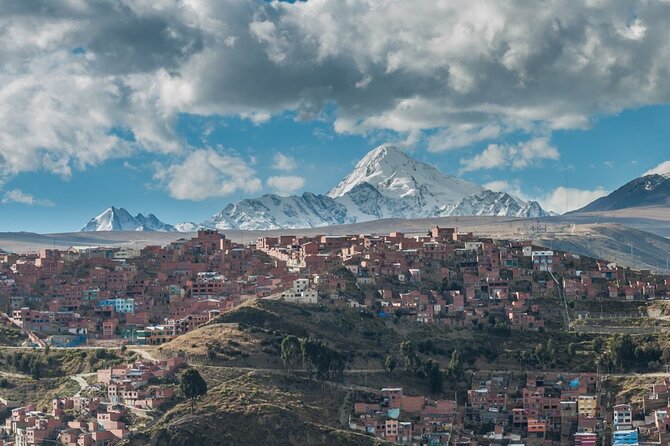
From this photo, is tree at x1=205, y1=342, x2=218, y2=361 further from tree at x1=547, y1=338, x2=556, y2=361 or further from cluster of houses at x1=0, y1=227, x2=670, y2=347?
tree at x1=547, y1=338, x2=556, y2=361

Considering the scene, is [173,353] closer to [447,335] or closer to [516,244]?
[447,335]

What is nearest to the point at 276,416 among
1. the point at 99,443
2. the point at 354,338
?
the point at 99,443

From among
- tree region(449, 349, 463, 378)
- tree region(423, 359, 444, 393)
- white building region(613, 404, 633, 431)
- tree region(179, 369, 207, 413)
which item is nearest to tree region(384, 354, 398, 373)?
tree region(423, 359, 444, 393)

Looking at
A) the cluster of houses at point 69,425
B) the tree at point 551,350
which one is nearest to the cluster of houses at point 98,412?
the cluster of houses at point 69,425

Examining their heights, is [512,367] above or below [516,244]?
below

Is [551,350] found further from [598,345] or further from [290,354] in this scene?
[290,354]

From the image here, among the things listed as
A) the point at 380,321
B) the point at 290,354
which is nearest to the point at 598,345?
the point at 380,321
